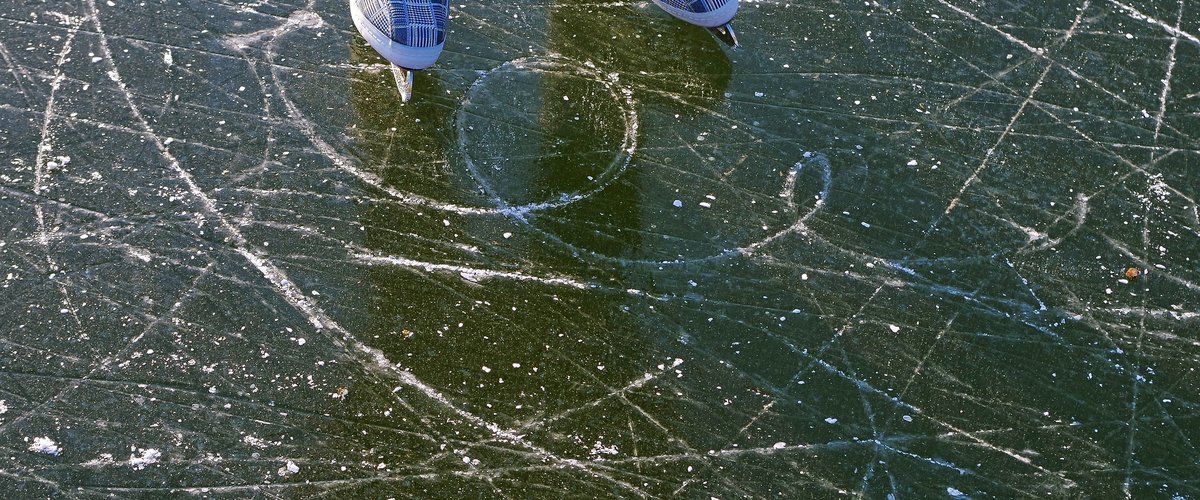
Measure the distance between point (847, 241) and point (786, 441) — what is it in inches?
32.3

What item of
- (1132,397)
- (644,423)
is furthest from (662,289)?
(1132,397)

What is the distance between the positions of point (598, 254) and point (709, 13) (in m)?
1.19

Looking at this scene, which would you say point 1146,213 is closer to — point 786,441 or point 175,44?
point 786,441

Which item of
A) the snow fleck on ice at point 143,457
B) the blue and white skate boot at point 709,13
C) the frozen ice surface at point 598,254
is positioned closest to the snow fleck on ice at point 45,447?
the frozen ice surface at point 598,254

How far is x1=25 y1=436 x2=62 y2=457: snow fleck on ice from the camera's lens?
8.42ft

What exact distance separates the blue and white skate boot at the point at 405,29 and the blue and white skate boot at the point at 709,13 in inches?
36.3

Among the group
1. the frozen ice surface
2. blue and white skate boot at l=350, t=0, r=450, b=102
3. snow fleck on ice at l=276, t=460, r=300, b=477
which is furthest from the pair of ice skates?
snow fleck on ice at l=276, t=460, r=300, b=477

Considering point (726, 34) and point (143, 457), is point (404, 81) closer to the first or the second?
point (726, 34)

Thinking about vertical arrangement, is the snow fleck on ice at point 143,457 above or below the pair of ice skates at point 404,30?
below

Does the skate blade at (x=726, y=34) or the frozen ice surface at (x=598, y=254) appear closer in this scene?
the frozen ice surface at (x=598, y=254)

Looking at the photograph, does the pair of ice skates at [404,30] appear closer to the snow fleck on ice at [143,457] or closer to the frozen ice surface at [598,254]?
the frozen ice surface at [598,254]

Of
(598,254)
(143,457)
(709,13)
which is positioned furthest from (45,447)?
(709,13)

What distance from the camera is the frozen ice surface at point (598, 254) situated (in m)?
2.69

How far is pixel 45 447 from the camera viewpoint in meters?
2.57
